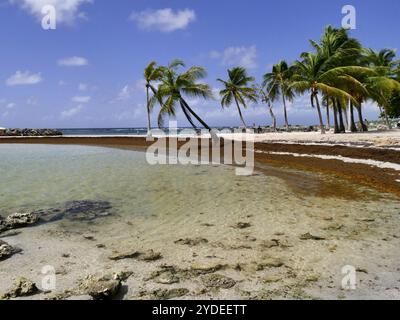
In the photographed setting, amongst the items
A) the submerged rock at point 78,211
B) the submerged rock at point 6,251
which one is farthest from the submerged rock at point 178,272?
the submerged rock at point 78,211

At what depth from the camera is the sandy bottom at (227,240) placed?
175 inches

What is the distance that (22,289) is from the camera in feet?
13.9

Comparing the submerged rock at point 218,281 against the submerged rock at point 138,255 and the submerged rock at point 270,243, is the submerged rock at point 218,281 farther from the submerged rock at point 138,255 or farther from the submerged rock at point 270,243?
the submerged rock at point 270,243

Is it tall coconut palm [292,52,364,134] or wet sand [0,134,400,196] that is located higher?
tall coconut palm [292,52,364,134]

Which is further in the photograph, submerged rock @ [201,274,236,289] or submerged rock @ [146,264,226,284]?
submerged rock @ [146,264,226,284]

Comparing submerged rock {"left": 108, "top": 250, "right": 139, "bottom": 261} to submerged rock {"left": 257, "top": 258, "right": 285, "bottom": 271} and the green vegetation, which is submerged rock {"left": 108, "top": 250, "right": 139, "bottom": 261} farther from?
the green vegetation

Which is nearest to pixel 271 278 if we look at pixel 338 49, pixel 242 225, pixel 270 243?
pixel 270 243

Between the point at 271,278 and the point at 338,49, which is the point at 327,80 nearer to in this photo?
the point at 338,49

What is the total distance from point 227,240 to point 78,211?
4.54 m

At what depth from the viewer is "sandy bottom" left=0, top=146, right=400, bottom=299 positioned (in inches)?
175

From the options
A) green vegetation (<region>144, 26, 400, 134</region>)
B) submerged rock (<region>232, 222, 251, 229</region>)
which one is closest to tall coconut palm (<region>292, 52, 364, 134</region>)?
green vegetation (<region>144, 26, 400, 134</region>)

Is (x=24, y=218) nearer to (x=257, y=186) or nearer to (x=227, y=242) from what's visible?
(x=227, y=242)

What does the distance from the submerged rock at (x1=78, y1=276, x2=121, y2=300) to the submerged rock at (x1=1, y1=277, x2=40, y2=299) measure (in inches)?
23.2
